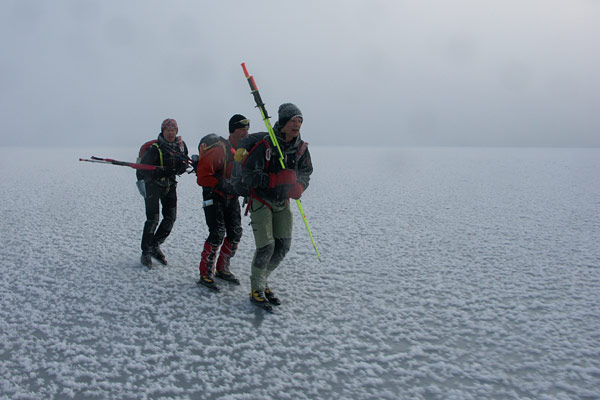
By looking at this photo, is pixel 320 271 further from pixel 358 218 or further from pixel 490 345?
pixel 358 218

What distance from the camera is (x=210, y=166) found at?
400 cm

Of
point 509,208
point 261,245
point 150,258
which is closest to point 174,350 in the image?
point 261,245

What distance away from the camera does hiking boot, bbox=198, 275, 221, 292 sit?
13.5ft

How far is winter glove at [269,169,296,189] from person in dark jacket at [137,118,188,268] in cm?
166

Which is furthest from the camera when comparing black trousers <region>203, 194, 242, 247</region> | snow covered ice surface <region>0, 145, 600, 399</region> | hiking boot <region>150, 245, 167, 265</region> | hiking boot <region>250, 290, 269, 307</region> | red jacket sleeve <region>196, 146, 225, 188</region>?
hiking boot <region>150, 245, 167, 265</region>

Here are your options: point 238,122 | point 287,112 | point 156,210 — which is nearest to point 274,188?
point 287,112

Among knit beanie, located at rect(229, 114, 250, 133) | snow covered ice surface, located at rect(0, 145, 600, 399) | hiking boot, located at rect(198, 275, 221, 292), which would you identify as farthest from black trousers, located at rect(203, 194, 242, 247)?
knit beanie, located at rect(229, 114, 250, 133)

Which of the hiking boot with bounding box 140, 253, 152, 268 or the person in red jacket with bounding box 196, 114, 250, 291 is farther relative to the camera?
the hiking boot with bounding box 140, 253, 152, 268

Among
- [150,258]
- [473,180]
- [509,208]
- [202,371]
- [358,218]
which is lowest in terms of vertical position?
[202,371]

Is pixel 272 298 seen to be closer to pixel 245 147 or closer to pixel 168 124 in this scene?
pixel 245 147

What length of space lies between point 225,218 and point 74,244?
9.80 feet

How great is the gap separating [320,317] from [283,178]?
4.05 feet

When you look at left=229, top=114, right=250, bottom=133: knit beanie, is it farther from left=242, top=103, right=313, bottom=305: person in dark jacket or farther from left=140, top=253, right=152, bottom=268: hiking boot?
left=140, top=253, right=152, bottom=268: hiking boot

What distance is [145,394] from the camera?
246 cm
